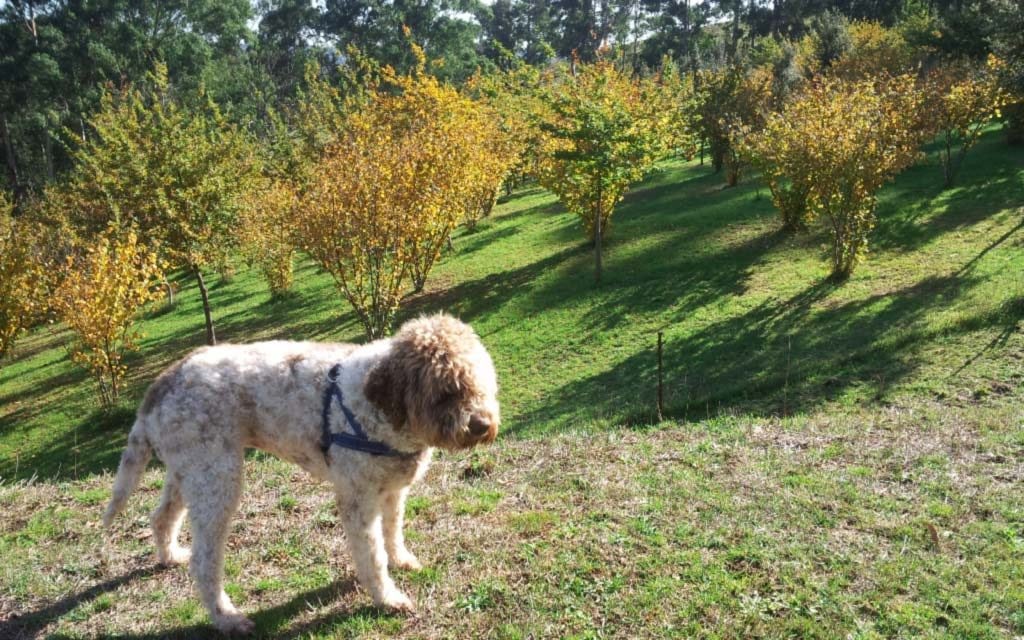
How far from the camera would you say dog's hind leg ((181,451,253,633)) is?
3301 millimetres

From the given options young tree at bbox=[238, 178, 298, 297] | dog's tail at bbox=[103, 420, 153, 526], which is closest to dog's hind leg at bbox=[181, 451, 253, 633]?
dog's tail at bbox=[103, 420, 153, 526]

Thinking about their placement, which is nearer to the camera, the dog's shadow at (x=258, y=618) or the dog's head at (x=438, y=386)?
the dog's head at (x=438, y=386)

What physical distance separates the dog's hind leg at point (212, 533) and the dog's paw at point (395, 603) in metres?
0.68

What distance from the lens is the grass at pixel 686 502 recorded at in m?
3.36

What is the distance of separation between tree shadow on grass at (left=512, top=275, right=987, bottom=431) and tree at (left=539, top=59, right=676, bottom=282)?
15.5 feet

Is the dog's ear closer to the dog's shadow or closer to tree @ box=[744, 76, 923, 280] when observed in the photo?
the dog's shadow

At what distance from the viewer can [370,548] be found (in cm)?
332

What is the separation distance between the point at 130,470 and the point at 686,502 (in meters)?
3.45

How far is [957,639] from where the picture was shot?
119 inches

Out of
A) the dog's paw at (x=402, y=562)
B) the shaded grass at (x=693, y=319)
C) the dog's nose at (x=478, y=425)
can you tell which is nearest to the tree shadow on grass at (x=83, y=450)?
the shaded grass at (x=693, y=319)

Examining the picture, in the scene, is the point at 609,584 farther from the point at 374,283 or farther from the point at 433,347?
the point at 374,283

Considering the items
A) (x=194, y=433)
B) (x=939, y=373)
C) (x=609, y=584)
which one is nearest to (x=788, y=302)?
(x=939, y=373)

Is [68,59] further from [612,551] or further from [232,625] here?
[612,551]

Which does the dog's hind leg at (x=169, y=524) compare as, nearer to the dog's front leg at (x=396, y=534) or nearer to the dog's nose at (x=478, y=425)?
the dog's front leg at (x=396, y=534)
